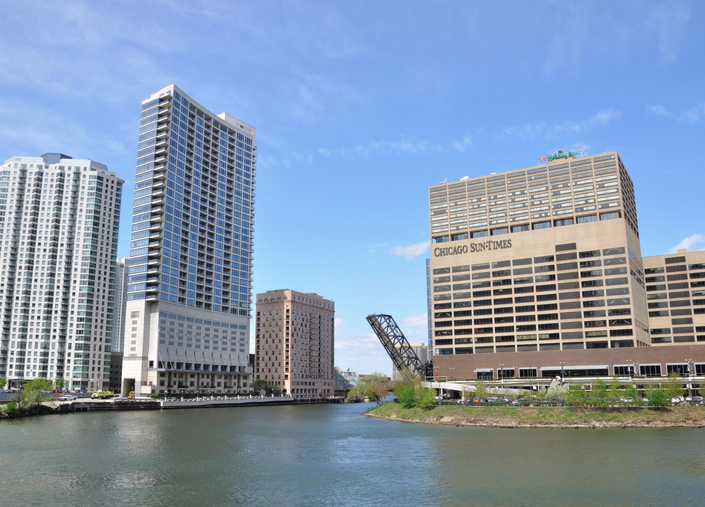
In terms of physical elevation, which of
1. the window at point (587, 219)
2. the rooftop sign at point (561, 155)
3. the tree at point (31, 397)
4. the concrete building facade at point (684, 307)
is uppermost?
the rooftop sign at point (561, 155)

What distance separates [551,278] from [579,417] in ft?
292

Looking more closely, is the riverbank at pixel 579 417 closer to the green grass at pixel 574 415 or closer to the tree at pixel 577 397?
the green grass at pixel 574 415

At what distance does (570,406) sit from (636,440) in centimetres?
2725

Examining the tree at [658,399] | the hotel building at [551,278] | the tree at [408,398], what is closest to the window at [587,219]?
the hotel building at [551,278]

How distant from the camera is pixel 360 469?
5909 centimetres

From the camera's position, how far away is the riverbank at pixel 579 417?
95.7m

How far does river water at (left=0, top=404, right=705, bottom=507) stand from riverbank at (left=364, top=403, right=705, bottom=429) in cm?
662

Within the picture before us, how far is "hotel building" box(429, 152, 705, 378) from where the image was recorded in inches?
6791

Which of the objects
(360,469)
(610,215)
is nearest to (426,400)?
(360,469)

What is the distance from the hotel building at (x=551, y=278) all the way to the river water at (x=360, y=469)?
87.2m

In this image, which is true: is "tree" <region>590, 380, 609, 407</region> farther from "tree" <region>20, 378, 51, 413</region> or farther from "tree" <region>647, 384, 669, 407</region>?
"tree" <region>20, 378, 51, 413</region>

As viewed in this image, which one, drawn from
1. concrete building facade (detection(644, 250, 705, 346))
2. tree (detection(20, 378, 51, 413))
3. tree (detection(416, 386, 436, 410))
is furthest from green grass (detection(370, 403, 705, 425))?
concrete building facade (detection(644, 250, 705, 346))

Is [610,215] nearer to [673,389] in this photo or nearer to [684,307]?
[684,307]

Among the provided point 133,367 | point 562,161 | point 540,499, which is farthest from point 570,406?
point 133,367
